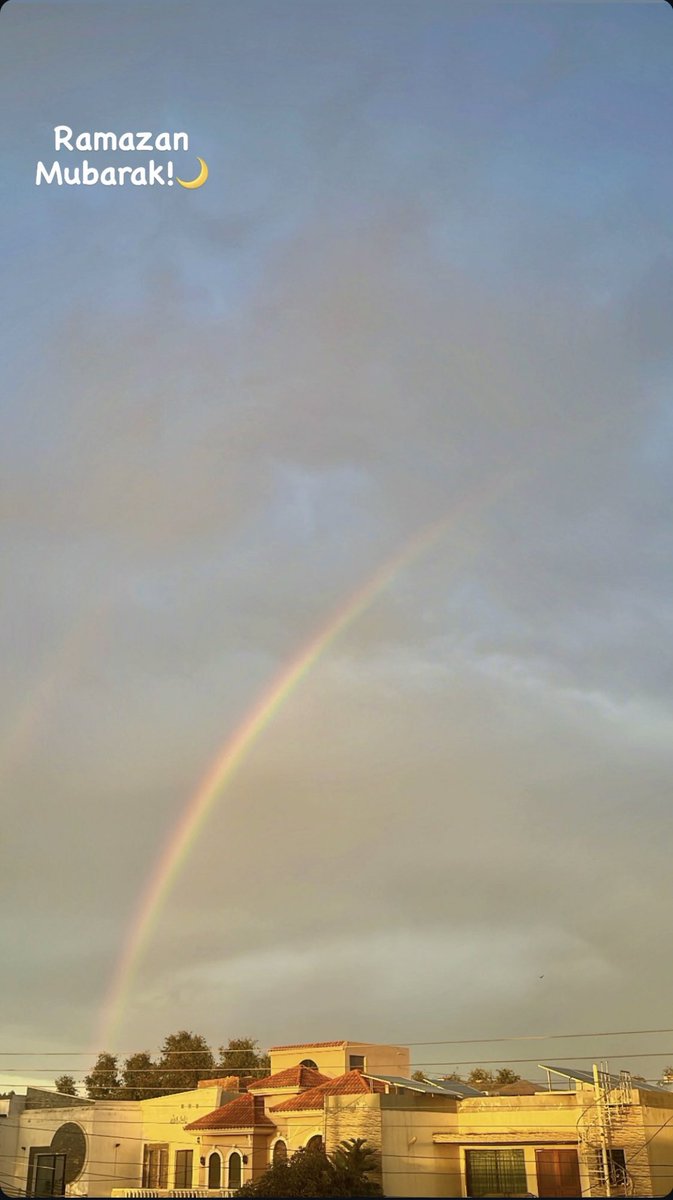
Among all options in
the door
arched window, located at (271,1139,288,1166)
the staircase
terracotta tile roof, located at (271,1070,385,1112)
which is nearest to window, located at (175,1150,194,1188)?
arched window, located at (271,1139,288,1166)

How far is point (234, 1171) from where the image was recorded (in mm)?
32375

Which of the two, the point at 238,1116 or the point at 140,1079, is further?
the point at 140,1079

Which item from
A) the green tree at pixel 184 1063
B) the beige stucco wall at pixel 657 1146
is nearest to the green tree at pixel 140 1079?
the green tree at pixel 184 1063

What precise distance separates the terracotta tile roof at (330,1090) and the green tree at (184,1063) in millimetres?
27136

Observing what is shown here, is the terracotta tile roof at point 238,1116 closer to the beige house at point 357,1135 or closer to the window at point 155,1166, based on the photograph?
the beige house at point 357,1135

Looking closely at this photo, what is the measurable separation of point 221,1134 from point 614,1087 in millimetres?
12360

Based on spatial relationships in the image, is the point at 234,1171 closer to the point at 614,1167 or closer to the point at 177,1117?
the point at 177,1117

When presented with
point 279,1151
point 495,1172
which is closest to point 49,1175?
point 279,1151

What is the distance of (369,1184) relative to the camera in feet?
92.9

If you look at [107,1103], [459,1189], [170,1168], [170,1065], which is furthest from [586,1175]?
[170,1065]

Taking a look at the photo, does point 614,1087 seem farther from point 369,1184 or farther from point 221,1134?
point 221,1134

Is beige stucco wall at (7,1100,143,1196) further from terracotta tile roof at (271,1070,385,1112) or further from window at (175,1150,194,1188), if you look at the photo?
terracotta tile roof at (271,1070,385,1112)

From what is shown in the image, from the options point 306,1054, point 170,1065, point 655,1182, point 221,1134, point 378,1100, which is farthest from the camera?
point 170,1065

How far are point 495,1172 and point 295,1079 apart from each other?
7.05 m
